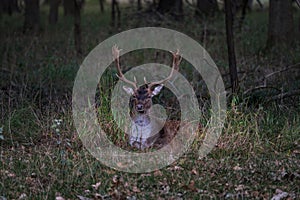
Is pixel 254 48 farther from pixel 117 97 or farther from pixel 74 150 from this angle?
pixel 74 150

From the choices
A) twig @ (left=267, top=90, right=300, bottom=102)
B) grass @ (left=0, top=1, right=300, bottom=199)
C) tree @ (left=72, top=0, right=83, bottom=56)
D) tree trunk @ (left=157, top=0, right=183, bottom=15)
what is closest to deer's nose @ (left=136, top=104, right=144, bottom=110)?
grass @ (left=0, top=1, right=300, bottom=199)

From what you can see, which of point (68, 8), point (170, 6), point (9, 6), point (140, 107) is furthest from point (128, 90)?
point (9, 6)

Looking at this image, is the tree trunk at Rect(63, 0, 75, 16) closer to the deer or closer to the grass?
the grass

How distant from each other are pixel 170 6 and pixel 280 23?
5.51 meters

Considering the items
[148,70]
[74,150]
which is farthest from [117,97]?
[148,70]

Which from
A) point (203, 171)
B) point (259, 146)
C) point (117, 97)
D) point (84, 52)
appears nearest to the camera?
point (203, 171)

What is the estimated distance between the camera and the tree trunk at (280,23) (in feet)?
44.4

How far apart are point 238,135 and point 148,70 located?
3.94 meters

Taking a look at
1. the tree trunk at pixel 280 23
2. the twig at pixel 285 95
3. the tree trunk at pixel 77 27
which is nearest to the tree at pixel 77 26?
the tree trunk at pixel 77 27

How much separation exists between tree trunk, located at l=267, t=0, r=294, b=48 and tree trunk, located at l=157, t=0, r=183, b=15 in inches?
165

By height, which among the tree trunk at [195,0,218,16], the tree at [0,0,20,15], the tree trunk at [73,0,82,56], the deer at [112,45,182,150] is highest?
the deer at [112,45,182,150]

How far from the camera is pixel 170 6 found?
18.6 metres

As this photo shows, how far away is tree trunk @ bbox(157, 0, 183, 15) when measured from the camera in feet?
59.0

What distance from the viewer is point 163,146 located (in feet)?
26.1
